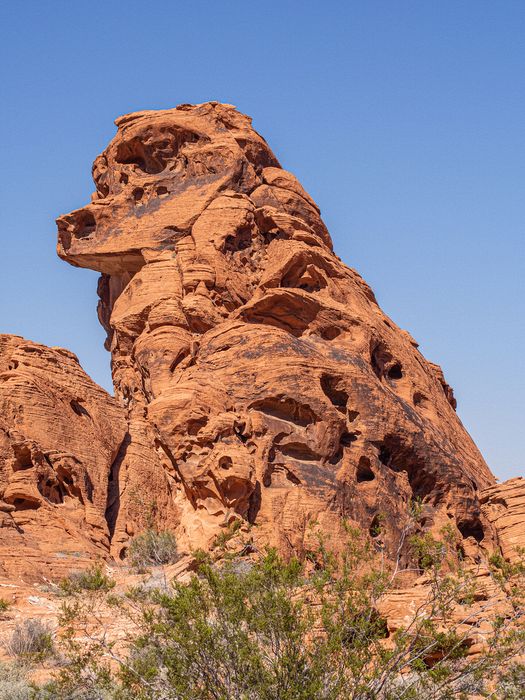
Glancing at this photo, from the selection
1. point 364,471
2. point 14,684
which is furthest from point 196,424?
point 14,684

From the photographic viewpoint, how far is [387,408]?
30.1 meters

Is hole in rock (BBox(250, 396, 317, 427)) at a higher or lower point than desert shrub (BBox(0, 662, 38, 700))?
higher

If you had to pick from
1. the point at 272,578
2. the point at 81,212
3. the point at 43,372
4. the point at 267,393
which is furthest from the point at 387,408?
the point at 272,578

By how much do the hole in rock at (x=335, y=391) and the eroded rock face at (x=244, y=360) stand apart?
2.1 inches

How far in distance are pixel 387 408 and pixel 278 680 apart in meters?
16.9

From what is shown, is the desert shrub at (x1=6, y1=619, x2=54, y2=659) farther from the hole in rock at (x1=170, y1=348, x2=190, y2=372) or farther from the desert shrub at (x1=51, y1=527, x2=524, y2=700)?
the hole in rock at (x1=170, y1=348, x2=190, y2=372)

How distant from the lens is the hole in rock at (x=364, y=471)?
28.9 m

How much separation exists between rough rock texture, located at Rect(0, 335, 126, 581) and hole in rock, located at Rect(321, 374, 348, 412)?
5779mm

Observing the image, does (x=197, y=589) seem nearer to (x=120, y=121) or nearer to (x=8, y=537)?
(x=8, y=537)

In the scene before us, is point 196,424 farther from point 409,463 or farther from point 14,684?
point 14,684

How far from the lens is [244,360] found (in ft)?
95.6

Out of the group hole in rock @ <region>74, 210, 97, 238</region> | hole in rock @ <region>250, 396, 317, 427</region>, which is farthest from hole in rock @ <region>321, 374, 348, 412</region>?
hole in rock @ <region>74, 210, 97, 238</region>

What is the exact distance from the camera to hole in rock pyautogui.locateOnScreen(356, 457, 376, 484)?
2891 centimetres

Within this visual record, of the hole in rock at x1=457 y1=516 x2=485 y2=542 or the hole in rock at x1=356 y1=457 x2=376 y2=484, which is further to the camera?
the hole in rock at x1=457 y1=516 x2=485 y2=542
